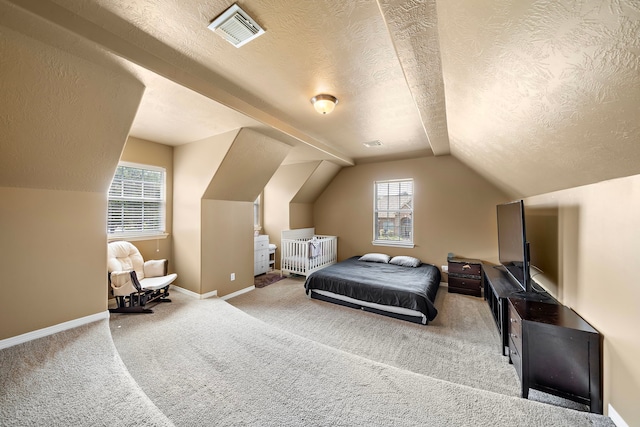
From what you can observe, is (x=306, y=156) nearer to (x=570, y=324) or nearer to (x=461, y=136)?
(x=461, y=136)

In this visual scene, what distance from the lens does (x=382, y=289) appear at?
3346 millimetres

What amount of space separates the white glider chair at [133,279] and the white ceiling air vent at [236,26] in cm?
292

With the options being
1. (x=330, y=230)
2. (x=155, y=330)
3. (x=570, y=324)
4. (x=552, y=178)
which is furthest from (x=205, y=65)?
(x=330, y=230)

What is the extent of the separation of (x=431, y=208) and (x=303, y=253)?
289cm

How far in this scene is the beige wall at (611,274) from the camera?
1372 millimetres

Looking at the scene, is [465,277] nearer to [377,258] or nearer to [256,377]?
[377,258]

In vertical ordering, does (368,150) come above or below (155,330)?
above

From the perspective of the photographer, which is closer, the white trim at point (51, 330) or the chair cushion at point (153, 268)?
the white trim at point (51, 330)

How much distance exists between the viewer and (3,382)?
165cm

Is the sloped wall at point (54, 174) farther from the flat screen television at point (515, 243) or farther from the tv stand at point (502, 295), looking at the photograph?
the tv stand at point (502, 295)

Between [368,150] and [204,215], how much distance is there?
3.15 meters

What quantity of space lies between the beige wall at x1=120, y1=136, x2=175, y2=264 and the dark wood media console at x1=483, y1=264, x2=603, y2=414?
466 cm

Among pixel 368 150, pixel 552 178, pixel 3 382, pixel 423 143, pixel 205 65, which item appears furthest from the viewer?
pixel 368 150

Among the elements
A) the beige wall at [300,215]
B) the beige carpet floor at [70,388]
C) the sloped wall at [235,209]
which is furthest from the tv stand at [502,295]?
the beige wall at [300,215]
